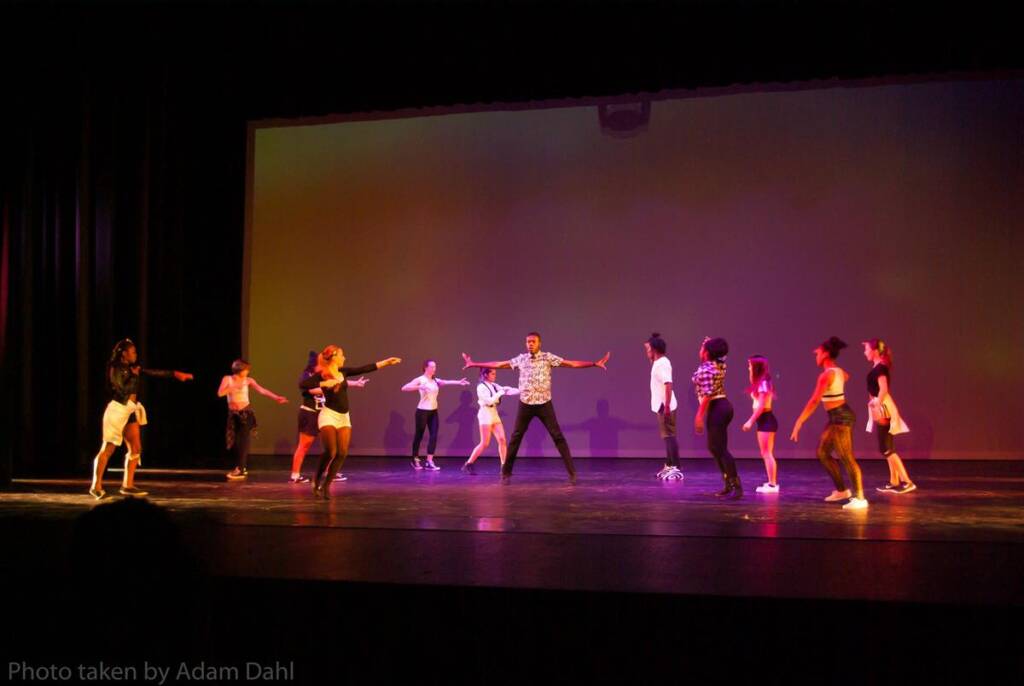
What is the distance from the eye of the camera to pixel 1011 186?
36.4ft

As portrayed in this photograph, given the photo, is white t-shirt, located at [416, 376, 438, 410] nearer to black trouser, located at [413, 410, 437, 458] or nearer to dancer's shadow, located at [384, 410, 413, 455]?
black trouser, located at [413, 410, 437, 458]

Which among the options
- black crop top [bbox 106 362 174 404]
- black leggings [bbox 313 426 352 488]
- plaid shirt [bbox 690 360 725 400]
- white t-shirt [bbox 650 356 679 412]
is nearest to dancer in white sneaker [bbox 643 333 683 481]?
white t-shirt [bbox 650 356 679 412]

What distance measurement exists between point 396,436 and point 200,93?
20.6 ft

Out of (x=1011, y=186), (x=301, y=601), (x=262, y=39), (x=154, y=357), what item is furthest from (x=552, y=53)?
(x=1011, y=186)

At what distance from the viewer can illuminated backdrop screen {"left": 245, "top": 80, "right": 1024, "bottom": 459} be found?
1119 centimetres

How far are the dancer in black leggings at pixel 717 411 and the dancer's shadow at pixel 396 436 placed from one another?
6.35 meters

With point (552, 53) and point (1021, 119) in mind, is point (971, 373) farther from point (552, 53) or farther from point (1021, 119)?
point (552, 53)

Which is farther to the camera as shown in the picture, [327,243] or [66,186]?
[327,243]

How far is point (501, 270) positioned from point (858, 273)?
5784mm

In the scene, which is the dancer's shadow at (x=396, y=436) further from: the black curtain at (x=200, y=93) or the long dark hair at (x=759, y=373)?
the long dark hair at (x=759, y=373)

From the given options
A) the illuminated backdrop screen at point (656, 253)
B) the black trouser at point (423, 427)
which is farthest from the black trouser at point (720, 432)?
the black trouser at point (423, 427)

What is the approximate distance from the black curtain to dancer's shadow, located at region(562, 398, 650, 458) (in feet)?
18.9

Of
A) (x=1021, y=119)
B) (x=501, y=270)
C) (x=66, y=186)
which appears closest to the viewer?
(x=66, y=186)

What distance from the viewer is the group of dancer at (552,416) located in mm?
7180
